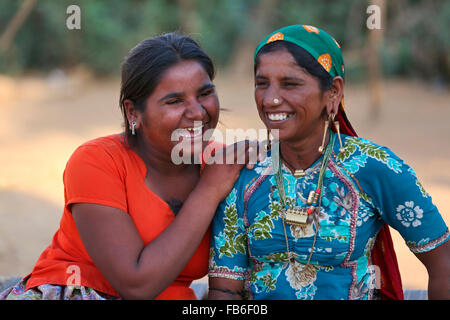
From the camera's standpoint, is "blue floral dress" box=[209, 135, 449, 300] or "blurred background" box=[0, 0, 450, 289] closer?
"blue floral dress" box=[209, 135, 449, 300]

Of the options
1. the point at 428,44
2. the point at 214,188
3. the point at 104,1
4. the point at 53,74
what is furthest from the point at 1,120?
the point at 428,44

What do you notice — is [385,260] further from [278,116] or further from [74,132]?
[74,132]

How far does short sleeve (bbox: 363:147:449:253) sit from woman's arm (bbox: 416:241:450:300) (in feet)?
0.11

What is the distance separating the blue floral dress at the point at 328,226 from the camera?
2.08m

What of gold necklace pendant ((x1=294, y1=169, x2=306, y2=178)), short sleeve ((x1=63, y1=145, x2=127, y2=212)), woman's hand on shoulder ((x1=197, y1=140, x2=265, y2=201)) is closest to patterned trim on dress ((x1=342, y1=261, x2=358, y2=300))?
gold necklace pendant ((x1=294, y1=169, x2=306, y2=178))

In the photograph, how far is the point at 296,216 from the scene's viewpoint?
217 cm

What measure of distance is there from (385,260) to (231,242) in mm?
686

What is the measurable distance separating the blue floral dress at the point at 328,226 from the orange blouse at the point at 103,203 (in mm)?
248

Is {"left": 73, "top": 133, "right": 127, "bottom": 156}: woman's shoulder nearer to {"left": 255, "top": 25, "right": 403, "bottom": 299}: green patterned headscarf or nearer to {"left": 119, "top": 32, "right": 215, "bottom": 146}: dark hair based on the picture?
{"left": 119, "top": 32, "right": 215, "bottom": 146}: dark hair

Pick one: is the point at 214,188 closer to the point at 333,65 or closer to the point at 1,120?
the point at 333,65

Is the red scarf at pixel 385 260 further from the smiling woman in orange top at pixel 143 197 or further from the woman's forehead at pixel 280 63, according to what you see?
the smiling woman in orange top at pixel 143 197

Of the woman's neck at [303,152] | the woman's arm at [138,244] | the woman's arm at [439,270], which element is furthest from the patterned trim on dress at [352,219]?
the woman's arm at [138,244]

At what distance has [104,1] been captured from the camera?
1340 cm

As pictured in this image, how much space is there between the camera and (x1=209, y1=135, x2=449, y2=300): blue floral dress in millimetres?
2080
